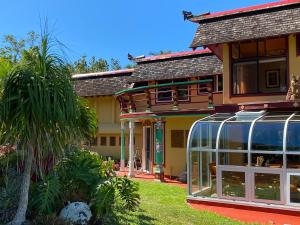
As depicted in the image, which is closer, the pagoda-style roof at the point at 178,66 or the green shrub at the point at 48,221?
the green shrub at the point at 48,221

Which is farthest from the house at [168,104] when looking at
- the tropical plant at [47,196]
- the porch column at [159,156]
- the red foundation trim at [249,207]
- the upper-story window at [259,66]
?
the tropical plant at [47,196]

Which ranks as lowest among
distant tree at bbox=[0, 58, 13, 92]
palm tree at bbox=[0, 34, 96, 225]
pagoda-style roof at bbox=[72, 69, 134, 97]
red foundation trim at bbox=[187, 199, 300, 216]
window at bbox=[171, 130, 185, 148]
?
red foundation trim at bbox=[187, 199, 300, 216]

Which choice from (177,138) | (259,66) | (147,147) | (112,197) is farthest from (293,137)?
(147,147)

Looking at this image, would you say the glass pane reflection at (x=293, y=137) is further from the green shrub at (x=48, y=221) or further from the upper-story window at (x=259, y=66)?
the green shrub at (x=48, y=221)

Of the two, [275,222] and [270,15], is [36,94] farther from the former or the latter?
[270,15]

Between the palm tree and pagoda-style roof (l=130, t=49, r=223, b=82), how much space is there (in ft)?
42.0

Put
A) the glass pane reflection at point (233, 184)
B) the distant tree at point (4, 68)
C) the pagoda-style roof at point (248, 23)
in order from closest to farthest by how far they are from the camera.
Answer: the distant tree at point (4, 68) < the glass pane reflection at point (233, 184) < the pagoda-style roof at point (248, 23)

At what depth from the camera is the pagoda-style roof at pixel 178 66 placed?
1992 centimetres

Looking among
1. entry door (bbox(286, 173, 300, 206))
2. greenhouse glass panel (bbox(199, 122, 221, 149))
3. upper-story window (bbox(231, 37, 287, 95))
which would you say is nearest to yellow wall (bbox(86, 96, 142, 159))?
upper-story window (bbox(231, 37, 287, 95))

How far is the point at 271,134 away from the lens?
12016 mm

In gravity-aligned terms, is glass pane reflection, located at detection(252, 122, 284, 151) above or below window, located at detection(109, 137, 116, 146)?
above

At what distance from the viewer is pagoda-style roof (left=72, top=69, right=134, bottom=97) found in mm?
25438

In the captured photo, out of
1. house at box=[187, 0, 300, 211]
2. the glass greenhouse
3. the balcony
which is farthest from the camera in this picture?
the balcony

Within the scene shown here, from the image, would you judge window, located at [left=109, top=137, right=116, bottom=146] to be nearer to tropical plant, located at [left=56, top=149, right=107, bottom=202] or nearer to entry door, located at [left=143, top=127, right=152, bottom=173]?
entry door, located at [left=143, top=127, right=152, bottom=173]
